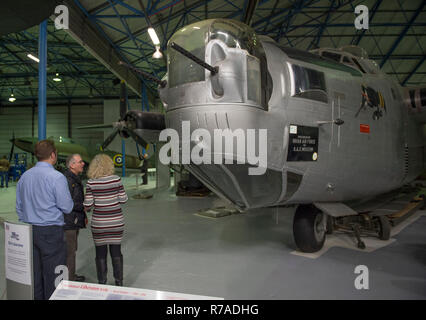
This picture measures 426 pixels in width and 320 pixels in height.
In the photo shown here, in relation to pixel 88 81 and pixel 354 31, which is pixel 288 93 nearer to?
pixel 354 31

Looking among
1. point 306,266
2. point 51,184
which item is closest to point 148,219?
point 306,266

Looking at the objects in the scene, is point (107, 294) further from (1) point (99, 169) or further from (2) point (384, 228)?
(2) point (384, 228)

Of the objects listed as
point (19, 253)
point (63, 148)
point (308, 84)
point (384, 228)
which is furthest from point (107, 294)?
point (63, 148)

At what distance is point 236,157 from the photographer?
12.0ft

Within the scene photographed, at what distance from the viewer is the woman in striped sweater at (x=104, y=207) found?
3604 millimetres

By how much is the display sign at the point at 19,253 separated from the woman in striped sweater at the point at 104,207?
104cm

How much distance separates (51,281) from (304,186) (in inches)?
137

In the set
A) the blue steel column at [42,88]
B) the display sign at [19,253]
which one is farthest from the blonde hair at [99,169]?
the blue steel column at [42,88]

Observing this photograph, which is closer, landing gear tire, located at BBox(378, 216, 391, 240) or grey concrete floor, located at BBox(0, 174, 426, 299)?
grey concrete floor, located at BBox(0, 174, 426, 299)

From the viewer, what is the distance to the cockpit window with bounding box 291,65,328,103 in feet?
13.5

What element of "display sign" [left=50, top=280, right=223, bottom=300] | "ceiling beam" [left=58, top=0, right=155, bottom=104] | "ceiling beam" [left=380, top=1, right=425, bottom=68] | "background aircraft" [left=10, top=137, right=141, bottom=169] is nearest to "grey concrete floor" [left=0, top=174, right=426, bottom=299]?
"display sign" [left=50, top=280, right=223, bottom=300]

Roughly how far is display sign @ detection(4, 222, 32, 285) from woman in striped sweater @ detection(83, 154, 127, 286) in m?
1.04

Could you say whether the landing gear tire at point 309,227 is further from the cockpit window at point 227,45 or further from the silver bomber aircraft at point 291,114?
the cockpit window at point 227,45

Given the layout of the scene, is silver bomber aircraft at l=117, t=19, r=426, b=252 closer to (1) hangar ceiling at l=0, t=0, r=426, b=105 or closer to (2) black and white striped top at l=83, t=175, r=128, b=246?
(2) black and white striped top at l=83, t=175, r=128, b=246
